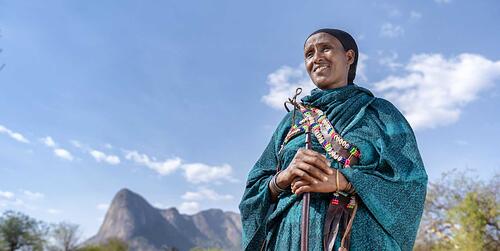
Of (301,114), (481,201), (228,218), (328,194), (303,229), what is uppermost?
(228,218)

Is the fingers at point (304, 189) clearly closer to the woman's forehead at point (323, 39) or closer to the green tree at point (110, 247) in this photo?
the woman's forehead at point (323, 39)

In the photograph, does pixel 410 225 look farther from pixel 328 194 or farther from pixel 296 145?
pixel 296 145

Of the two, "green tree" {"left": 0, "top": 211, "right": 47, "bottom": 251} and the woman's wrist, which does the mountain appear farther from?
the woman's wrist

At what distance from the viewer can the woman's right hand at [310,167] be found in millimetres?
2113

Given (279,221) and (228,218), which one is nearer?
(279,221)

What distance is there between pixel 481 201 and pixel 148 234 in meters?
131

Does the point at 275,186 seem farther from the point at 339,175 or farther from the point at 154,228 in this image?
the point at 154,228

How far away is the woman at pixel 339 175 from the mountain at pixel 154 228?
138169 mm

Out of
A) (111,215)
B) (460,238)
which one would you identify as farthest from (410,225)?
(111,215)

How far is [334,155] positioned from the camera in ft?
7.64

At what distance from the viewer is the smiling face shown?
2.65 m

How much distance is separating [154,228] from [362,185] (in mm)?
156076

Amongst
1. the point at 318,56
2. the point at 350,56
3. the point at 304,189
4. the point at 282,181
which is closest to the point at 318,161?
the point at 304,189

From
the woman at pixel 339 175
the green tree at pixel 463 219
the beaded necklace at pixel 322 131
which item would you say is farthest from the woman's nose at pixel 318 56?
the green tree at pixel 463 219
